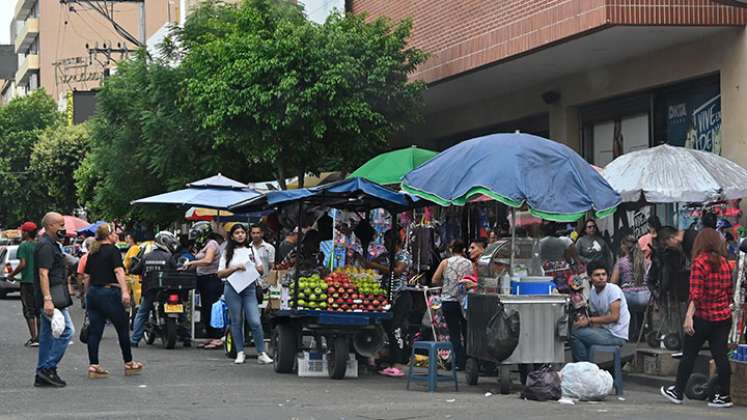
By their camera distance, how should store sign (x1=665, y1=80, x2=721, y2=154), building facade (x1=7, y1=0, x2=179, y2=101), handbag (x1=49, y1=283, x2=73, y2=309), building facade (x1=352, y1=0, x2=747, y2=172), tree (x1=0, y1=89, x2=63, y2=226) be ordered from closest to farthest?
handbag (x1=49, y1=283, x2=73, y2=309), building facade (x1=352, y1=0, x2=747, y2=172), store sign (x1=665, y1=80, x2=721, y2=154), tree (x1=0, y1=89, x2=63, y2=226), building facade (x1=7, y1=0, x2=179, y2=101)

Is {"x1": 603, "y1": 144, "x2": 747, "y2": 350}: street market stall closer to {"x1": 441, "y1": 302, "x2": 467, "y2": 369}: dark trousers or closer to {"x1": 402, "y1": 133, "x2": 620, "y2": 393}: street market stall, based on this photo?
{"x1": 402, "y1": 133, "x2": 620, "y2": 393}: street market stall

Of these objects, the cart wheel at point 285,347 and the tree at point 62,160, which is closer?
the cart wheel at point 285,347

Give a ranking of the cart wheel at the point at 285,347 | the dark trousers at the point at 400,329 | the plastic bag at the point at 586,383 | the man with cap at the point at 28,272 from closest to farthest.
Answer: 1. the plastic bag at the point at 586,383
2. the cart wheel at the point at 285,347
3. the dark trousers at the point at 400,329
4. the man with cap at the point at 28,272

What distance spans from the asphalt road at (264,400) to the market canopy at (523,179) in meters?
2.07

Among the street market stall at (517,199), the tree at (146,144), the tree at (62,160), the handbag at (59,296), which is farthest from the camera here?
the tree at (62,160)

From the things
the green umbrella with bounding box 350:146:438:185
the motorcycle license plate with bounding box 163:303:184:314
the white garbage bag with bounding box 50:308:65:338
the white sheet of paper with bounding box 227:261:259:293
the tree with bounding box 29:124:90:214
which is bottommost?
the white garbage bag with bounding box 50:308:65:338

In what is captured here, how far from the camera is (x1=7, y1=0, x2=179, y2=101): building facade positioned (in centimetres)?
7931

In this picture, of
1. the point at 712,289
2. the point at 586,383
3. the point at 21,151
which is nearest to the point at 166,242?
the point at 586,383

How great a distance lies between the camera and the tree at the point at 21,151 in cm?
6381

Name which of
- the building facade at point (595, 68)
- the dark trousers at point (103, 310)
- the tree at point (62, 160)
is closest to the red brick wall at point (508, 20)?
the building facade at point (595, 68)

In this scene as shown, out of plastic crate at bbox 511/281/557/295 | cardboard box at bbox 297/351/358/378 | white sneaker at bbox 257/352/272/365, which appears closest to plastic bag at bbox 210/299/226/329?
white sneaker at bbox 257/352/272/365

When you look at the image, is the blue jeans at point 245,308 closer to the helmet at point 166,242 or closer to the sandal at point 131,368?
the sandal at point 131,368

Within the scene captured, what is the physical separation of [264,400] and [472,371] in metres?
2.83

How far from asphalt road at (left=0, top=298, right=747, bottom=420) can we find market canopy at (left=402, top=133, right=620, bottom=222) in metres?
2.07
